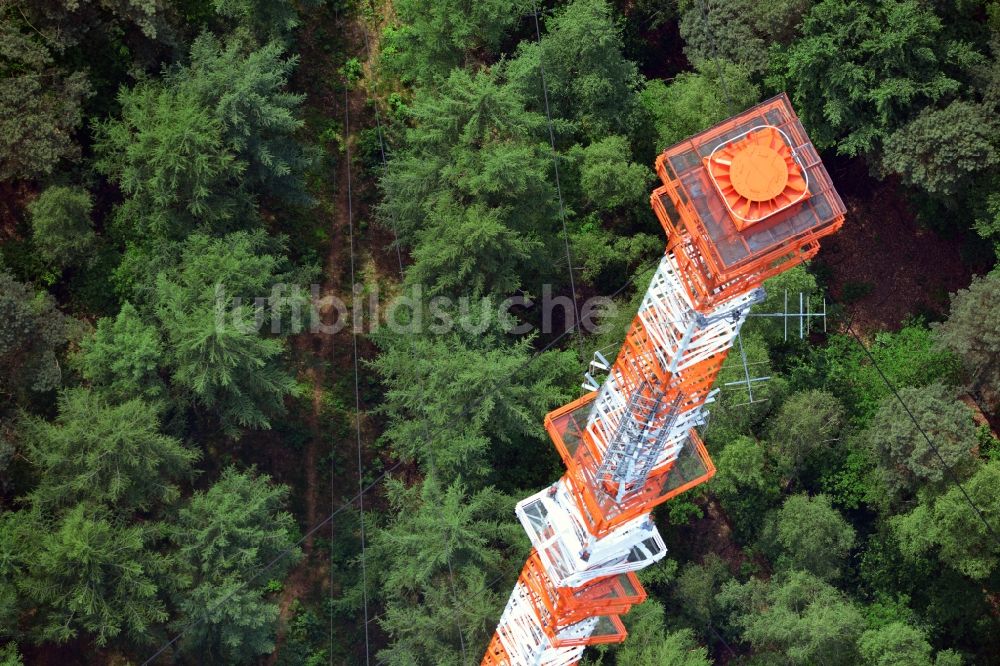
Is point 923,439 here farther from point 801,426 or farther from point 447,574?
point 447,574

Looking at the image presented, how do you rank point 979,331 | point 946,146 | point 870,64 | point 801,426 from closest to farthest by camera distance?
point 946,146, point 979,331, point 870,64, point 801,426

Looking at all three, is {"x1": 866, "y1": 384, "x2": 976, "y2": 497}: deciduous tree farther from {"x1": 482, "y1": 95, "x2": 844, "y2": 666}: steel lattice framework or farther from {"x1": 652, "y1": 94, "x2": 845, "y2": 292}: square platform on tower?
{"x1": 652, "y1": 94, "x2": 845, "y2": 292}: square platform on tower

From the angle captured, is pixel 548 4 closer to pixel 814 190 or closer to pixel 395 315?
pixel 395 315

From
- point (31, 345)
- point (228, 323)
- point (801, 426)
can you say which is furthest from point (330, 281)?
point (801, 426)

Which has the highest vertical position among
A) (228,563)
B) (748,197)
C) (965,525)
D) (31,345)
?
(31,345)

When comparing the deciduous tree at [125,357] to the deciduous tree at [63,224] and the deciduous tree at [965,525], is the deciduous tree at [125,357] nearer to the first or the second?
the deciduous tree at [63,224]

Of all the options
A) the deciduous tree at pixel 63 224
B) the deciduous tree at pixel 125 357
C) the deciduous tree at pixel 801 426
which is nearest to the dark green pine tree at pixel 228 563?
the deciduous tree at pixel 125 357

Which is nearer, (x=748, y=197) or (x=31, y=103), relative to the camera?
(x=748, y=197)

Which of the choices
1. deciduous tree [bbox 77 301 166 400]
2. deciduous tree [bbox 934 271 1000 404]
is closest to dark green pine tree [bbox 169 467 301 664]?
deciduous tree [bbox 77 301 166 400]

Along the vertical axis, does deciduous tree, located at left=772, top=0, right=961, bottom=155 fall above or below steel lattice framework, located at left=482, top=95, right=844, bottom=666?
above
